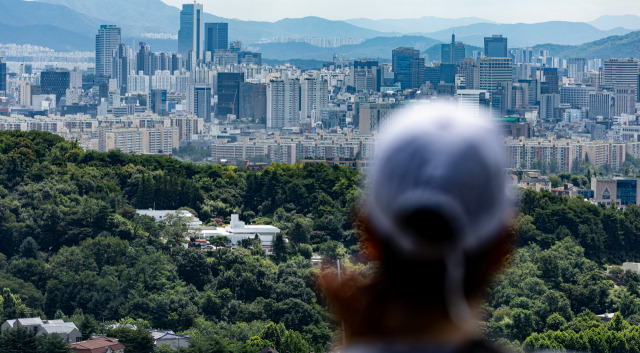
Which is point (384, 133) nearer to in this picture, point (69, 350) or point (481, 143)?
point (481, 143)

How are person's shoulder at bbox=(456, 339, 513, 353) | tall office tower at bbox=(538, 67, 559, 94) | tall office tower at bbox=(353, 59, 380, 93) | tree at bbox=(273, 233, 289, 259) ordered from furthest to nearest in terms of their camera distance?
tall office tower at bbox=(353, 59, 380, 93), tall office tower at bbox=(538, 67, 559, 94), tree at bbox=(273, 233, 289, 259), person's shoulder at bbox=(456, 339, 513, 353)

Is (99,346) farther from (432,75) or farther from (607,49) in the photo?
(607,49)

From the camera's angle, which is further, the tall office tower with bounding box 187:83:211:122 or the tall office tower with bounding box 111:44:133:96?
the tall office tower with bounding box 111:44:133:96

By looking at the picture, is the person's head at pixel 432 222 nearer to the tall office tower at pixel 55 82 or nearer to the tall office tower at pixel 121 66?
the tall office tower at pixel 55 82

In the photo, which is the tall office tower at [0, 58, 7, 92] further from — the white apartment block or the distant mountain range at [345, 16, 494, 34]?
the distant mountain range at [345, 16, 494, 34]

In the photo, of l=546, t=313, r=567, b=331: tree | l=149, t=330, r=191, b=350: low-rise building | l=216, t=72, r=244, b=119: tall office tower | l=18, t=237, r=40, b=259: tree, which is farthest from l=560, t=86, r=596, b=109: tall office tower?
l=149, t=330, r=191, b=350: low-rise building

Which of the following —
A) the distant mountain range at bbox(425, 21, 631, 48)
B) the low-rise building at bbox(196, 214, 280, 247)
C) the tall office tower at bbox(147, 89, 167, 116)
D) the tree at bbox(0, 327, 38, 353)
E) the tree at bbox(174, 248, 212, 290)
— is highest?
the distant mountain range at bbox(425, 21, 631, 48)
